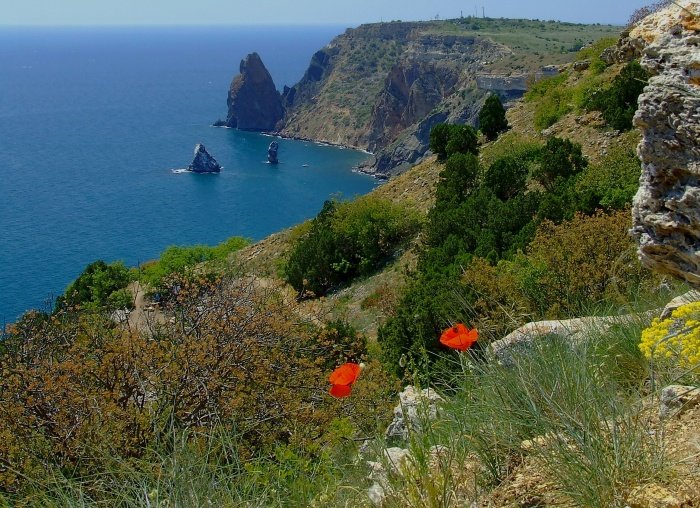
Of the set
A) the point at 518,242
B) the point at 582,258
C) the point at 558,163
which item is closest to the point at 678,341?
the point at 582,258

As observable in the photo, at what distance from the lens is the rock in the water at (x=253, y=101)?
134 meters

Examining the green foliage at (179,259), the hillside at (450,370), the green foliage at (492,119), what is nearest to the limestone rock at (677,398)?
the hillside at (450,370)

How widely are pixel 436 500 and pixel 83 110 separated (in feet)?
474

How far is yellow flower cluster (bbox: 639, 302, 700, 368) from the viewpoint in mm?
3902

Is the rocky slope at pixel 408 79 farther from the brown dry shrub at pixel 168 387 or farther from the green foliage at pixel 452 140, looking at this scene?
the brown dry shrub at pixel 168 387

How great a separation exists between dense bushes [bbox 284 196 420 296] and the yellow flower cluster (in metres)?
18.4

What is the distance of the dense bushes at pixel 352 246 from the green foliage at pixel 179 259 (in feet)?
21.2

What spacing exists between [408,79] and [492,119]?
320 feet

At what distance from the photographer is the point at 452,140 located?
1022 inches

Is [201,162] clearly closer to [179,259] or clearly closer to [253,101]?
[253,101]

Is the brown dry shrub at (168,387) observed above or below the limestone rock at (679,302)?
below

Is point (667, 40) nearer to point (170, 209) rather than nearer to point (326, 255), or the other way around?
point (326, 255)

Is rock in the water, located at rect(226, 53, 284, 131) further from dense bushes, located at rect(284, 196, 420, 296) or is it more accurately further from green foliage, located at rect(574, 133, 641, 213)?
green foliage, located at rect(574, 133, 641, 213)

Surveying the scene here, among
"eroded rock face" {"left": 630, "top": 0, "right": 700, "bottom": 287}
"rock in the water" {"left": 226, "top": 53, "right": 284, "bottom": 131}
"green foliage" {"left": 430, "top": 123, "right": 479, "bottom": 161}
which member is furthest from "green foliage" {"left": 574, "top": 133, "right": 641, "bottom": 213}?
"rock in the water" {"left": 226, "top": 53, "right": 284, "bottom": 131}
